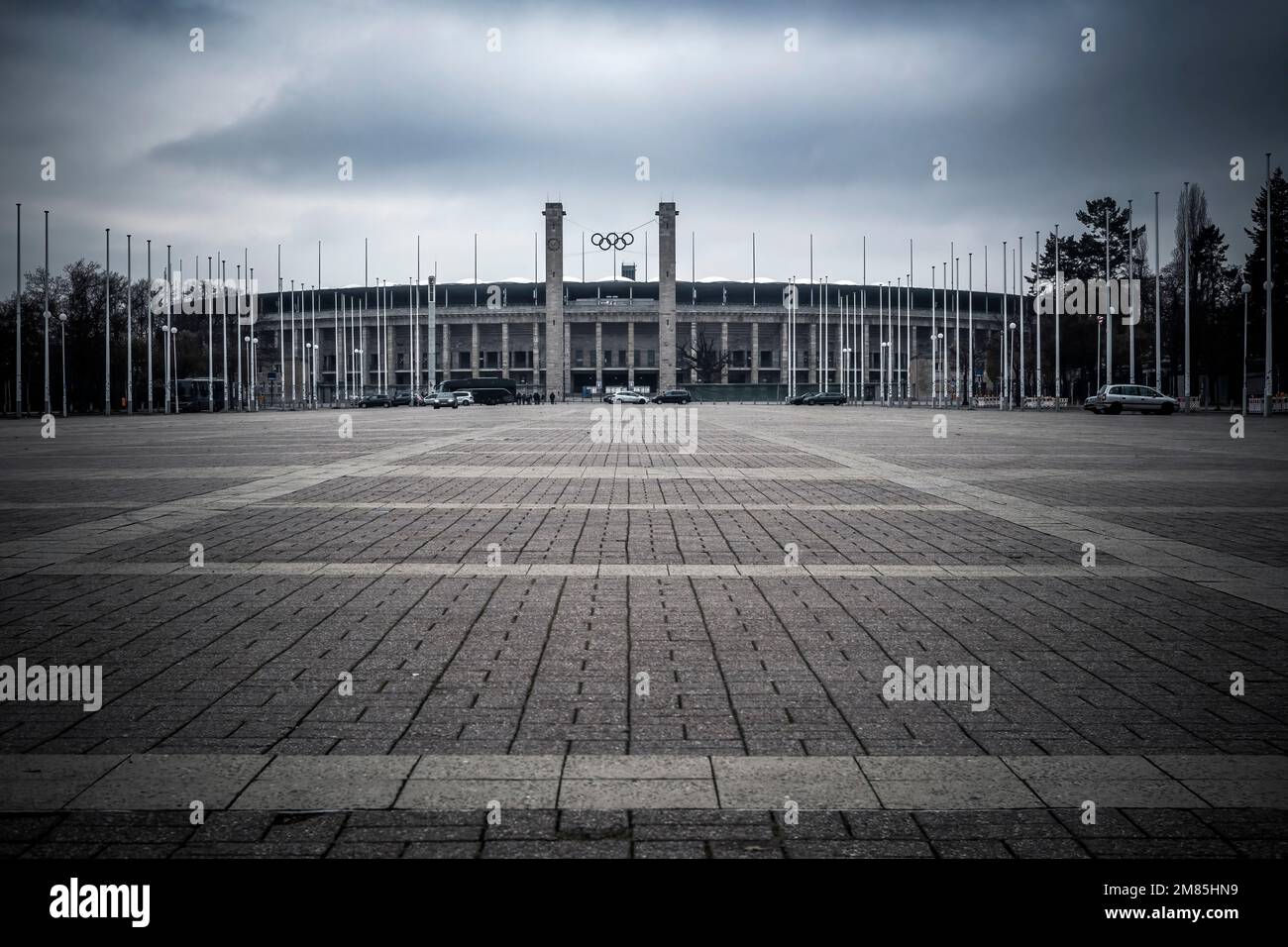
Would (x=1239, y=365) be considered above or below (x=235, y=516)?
above

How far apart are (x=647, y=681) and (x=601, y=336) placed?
12304cm

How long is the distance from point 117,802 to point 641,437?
1074 inches

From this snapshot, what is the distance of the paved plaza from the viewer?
3.67 metres

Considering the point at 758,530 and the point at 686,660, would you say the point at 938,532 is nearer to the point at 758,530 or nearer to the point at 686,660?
the point at 758,530

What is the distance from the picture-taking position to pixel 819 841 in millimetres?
3508

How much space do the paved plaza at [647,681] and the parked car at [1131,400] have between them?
47912 millimetres

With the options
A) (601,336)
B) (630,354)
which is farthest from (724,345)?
(601,336)

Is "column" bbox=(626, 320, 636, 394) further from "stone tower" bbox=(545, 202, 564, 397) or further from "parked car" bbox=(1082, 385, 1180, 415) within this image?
"parked car" bbox=(1082, 385, 1180, 415)

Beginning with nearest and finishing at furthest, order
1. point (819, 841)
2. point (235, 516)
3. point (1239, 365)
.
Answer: point (819, 841) < point (235, 516) < point (1239, 365)

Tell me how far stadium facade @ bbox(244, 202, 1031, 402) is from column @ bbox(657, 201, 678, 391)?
0.15 m

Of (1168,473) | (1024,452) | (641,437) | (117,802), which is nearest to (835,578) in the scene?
(117,802)

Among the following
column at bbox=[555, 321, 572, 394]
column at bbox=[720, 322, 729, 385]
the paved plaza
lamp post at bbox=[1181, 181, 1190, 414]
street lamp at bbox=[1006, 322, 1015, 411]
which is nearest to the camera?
the paved plaza

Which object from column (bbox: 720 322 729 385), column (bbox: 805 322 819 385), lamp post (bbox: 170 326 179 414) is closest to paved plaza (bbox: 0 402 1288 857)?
lamp post (bbox: 170 326 179 414)

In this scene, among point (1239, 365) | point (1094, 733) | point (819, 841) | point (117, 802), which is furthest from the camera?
point (1239, 365)
